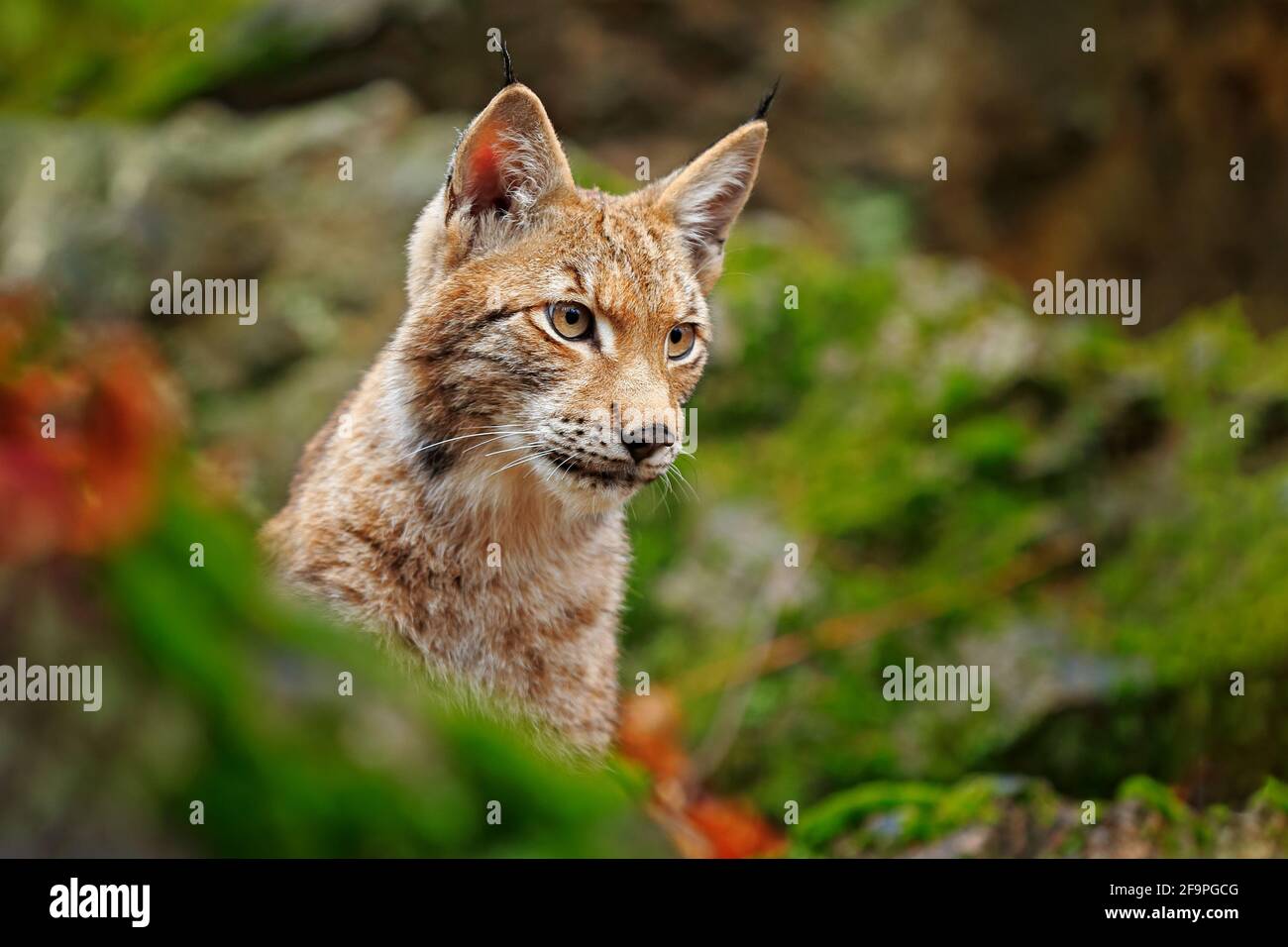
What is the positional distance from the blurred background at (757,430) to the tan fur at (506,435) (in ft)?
1.85

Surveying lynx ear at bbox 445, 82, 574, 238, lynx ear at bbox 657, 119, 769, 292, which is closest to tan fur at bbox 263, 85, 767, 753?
lynx ear at bbox 445, 82, 574, 238

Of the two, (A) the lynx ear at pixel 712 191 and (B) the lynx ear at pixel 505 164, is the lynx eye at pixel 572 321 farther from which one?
(A) the lynx ear at pixel 712 191

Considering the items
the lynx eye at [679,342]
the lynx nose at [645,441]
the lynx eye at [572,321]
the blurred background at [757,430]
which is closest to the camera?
the blurred background at [757,430]

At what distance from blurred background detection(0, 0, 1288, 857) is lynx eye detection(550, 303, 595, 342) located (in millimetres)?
1251

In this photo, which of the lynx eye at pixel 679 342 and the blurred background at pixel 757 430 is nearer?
the blurred background at pixel 757 430

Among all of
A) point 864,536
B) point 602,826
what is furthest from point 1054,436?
point 602,826

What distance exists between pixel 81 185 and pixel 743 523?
4.99 meters

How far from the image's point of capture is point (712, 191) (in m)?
4.98

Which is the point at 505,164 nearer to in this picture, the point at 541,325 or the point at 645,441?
the point at 541,325

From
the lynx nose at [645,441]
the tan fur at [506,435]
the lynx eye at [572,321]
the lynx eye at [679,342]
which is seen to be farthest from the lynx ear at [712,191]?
the lynx nose at [645,441]

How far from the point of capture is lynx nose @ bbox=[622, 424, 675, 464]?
4.19 m

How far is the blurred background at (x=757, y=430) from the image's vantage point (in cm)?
140

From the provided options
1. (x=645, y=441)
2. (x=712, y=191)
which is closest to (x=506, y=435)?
(x=645, y=441)

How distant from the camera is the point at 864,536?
786 centimetres
